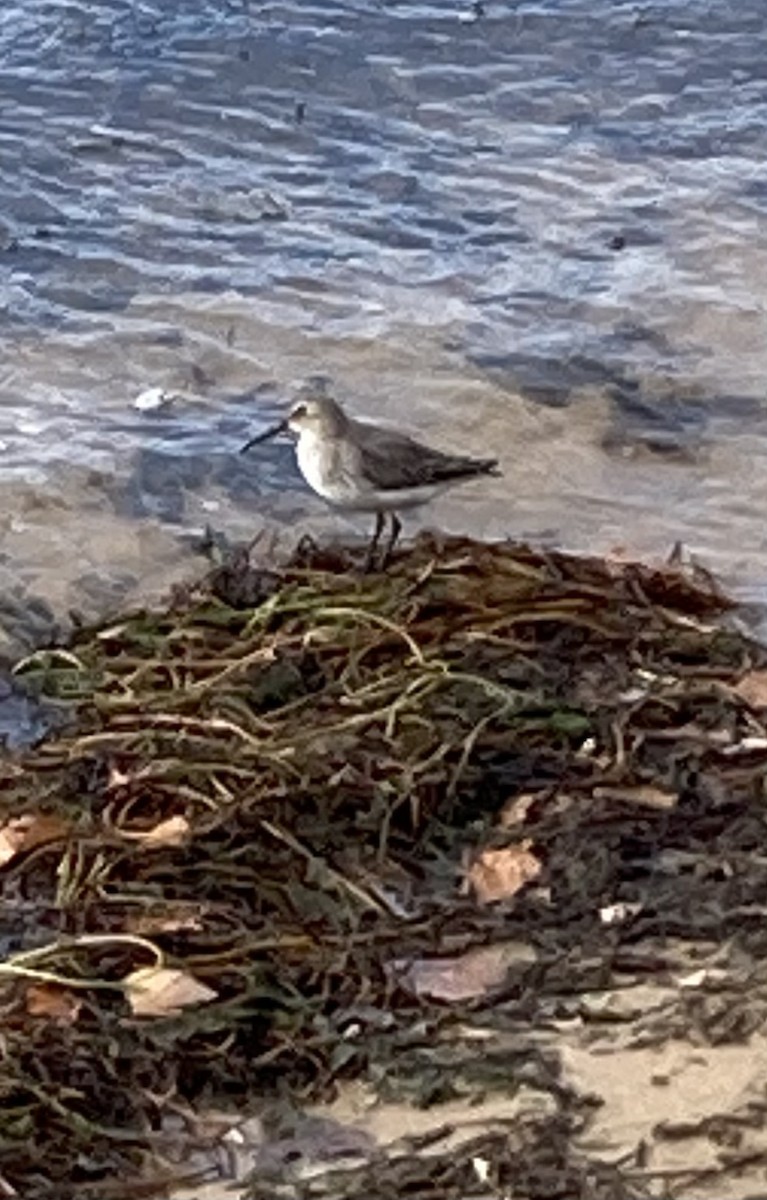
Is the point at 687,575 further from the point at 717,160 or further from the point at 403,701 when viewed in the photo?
the point at 717,160

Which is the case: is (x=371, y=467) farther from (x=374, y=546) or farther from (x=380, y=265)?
(x=380, y=265)

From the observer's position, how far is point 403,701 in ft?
20.4

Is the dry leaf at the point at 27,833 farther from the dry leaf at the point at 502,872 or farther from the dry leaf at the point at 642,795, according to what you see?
the dry leaf at the point at 642,795

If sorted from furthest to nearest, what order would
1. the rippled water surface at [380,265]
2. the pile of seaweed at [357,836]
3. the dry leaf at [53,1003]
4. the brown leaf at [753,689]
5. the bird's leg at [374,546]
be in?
the rippled water surface at [380,265]
the bird's leg at [374,546]
the brown leaf at [753,689]
the dry leaf at [53,1003]
the pile of seaweed at [357,836]

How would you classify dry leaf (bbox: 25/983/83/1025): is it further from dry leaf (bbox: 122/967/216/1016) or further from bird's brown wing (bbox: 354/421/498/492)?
bird's brown wing (bbox: 354/421/498/492)

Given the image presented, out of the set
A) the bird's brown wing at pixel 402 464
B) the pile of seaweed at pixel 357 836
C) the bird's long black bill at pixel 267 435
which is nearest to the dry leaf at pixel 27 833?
the pile of seaweed at pixel 357 836

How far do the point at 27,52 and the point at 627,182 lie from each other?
238 centimetres

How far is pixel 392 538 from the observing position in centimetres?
734

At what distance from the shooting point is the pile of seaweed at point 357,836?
5016 mm

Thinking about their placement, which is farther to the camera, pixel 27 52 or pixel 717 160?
pixel 27 52

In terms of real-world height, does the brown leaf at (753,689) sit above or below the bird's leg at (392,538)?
above

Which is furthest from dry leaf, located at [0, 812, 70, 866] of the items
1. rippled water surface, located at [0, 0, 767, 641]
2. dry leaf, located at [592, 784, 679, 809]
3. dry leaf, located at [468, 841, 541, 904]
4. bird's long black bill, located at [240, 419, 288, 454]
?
bird's long black bill, located at [240, 419, 288, 454]

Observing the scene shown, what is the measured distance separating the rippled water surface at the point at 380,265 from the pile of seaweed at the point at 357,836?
0.84 meters

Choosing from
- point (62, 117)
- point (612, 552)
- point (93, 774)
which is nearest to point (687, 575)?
point (612, 552)
